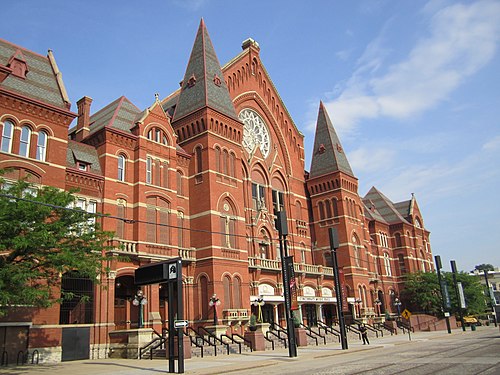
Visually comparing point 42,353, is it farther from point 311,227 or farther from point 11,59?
point 311,227

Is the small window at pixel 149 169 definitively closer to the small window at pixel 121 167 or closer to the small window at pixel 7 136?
the small window at pixel 121 167

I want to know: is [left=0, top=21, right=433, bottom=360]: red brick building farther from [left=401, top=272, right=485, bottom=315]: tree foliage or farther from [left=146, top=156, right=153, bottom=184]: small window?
[left=401, top=272, right=485, bottom=315]: tree foliage

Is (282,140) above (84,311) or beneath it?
above

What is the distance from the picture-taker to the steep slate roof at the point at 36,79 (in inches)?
1112

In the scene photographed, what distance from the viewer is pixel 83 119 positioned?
117 feet

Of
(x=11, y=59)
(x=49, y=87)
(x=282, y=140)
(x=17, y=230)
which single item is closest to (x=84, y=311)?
(x=17, y=230)

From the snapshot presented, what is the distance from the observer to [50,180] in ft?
91.0

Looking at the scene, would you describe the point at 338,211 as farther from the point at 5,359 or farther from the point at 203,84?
the point at 5,359

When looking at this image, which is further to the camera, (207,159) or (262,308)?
(262,308)

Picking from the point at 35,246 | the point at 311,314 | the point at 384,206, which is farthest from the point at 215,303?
the point at 384,206

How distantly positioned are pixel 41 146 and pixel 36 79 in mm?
4957

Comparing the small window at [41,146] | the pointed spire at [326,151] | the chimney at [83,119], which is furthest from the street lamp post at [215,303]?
the pointed spire at [326,151]

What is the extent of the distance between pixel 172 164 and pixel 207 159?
3101 millimetres

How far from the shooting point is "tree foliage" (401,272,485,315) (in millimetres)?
62362
